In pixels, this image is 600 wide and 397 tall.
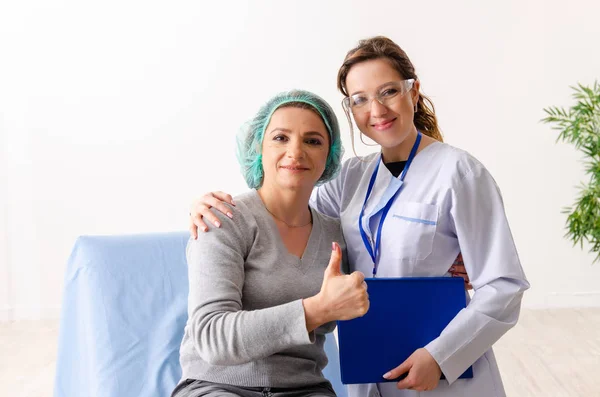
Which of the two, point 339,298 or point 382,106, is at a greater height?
point 382,106

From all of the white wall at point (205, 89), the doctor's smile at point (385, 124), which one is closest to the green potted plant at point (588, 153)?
the white wall at point (205, 89)

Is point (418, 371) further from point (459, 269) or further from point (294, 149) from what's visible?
point (294, 149)

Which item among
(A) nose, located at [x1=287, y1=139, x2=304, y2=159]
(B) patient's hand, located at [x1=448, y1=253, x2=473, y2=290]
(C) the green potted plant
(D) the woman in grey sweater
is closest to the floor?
(C) the green potted plant

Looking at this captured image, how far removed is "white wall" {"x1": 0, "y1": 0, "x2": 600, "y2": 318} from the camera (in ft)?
16.8

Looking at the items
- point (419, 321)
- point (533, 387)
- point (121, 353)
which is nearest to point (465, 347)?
point (419, 321)

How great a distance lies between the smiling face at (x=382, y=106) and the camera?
6.27 feet

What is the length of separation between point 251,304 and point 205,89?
3622mm

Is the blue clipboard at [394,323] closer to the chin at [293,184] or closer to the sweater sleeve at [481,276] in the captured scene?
the sweater sleeve at [481,276]

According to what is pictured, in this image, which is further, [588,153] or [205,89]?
[205,89]

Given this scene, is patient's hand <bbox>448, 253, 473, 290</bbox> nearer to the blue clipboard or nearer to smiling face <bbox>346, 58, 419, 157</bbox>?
the blue clipboard

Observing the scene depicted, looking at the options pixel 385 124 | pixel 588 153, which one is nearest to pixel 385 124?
pixel 385 124

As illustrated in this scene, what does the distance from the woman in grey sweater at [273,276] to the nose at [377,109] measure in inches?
4.3

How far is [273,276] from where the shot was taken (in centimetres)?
175

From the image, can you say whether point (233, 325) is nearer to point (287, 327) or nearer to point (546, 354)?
point (287, 327)
